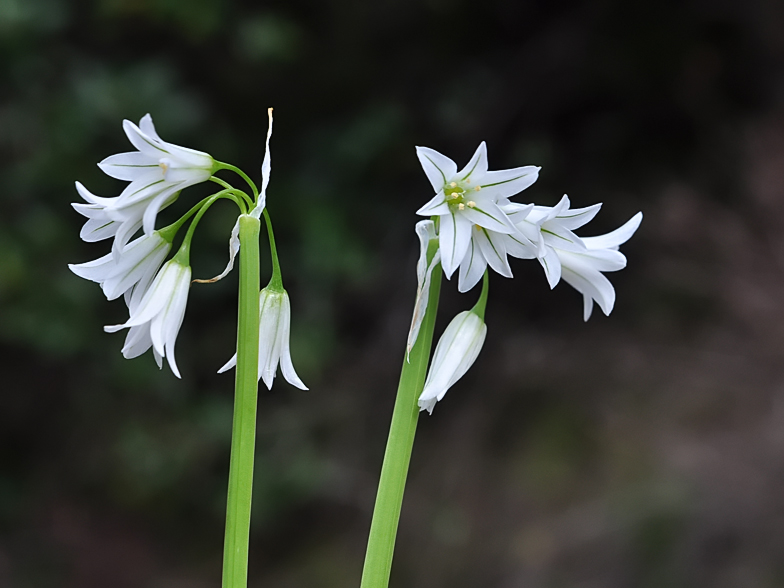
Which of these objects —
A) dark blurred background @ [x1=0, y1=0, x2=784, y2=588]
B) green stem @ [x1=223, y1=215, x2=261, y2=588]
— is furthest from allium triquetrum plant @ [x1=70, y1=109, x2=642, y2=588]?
dark blurred background @ [x1=0, y1=0, x2=784, y2=588]

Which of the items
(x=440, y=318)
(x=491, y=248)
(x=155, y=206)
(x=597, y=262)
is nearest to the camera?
(x=155, y=206)

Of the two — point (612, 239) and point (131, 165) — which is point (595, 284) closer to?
point (612, 239)

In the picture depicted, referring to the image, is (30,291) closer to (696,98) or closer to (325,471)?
(325,471)

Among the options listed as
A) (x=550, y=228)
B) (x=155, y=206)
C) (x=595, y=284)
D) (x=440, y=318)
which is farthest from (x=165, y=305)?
(x=440, y=318)

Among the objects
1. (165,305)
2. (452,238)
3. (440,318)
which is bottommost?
(165,305)

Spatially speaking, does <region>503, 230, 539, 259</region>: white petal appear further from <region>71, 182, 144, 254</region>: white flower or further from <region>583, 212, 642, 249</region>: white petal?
<region>71, 182, 144, 254</region>: white flower

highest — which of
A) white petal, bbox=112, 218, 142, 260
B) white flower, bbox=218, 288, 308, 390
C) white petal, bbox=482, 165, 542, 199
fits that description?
white petal, bbox=482, 165, 542, 199

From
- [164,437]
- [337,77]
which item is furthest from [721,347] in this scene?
[164,437]
